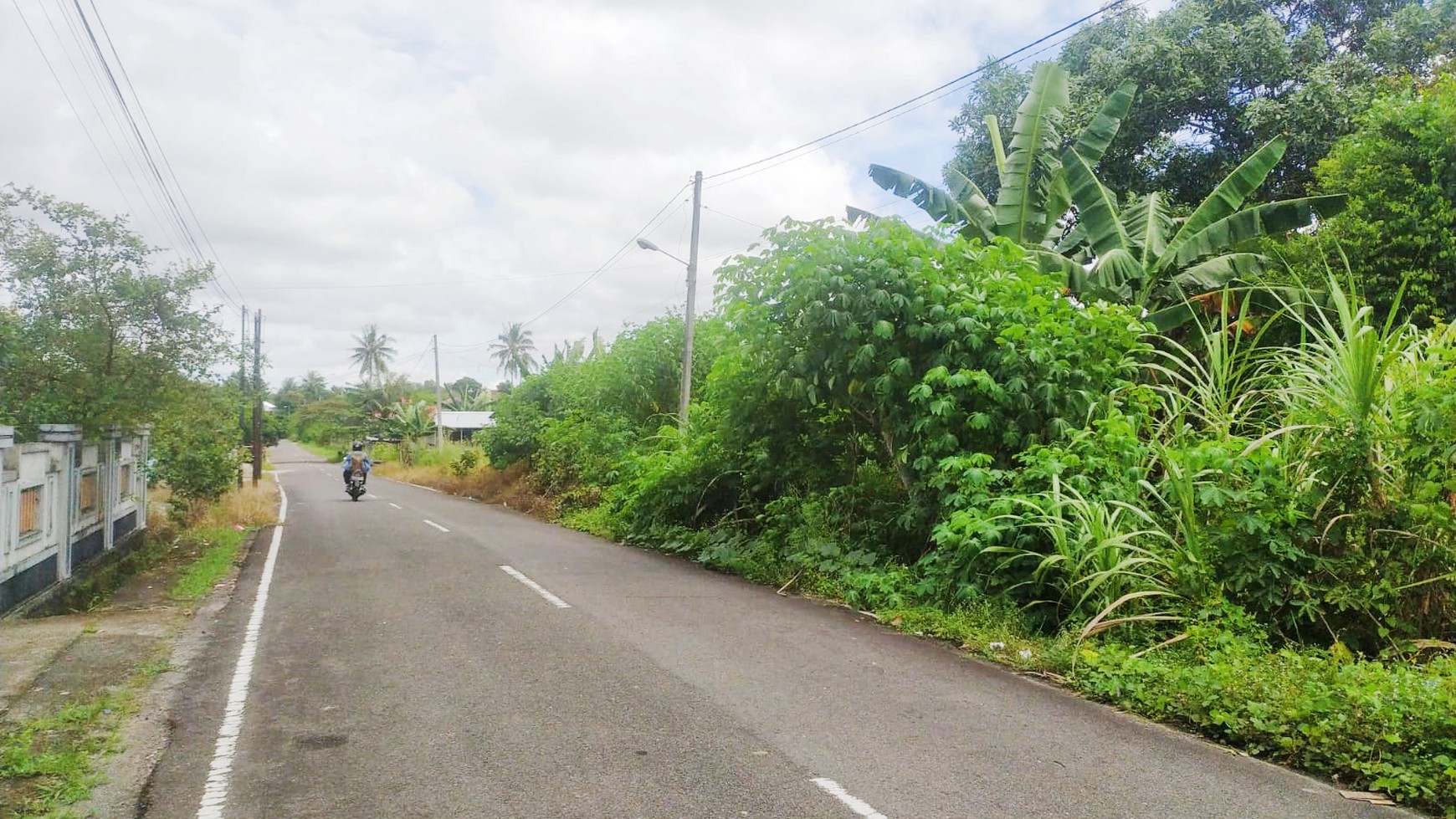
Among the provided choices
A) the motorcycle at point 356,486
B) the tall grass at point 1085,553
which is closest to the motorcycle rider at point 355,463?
the motorcycle at point 356,486

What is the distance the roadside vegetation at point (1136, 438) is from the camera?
264 inches

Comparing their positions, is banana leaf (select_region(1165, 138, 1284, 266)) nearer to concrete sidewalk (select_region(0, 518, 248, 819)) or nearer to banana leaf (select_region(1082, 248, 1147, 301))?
banana leaf (select_region(1082, 248, 1147, 301))

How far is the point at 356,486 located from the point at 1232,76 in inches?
986

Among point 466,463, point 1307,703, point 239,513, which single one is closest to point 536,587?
A: point 1307,703

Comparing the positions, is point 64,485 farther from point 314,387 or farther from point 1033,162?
point 314,387

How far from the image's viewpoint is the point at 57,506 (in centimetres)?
1063

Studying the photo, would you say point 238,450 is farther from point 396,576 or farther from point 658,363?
point 396,576

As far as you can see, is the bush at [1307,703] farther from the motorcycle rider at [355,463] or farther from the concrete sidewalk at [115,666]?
the motorcycle rider at [355,463]

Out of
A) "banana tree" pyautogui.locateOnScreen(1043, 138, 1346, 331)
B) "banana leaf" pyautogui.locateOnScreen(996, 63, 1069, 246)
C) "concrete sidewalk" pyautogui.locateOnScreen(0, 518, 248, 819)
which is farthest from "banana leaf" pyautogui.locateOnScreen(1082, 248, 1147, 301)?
"concrete sidewalk" pyautogui.locateOnScreen(0, 518, 248, 819)

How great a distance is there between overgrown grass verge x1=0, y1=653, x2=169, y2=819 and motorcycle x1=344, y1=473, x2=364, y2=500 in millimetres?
23045

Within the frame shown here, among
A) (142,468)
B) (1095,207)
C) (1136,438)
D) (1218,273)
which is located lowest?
(142,468)

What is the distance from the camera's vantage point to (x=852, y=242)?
10758mm

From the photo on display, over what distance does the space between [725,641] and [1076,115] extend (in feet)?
51.0

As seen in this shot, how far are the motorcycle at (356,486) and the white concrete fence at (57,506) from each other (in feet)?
45.1
